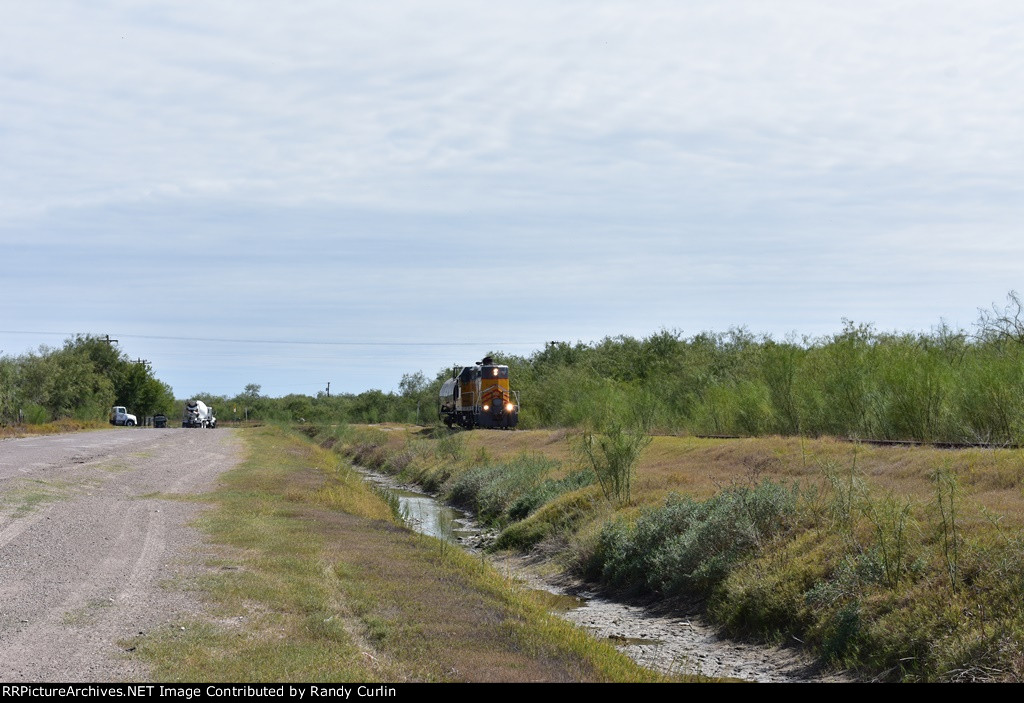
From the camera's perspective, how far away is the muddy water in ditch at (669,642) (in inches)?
422

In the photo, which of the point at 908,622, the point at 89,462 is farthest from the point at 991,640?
the point at 89,462

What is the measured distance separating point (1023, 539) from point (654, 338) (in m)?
53.8

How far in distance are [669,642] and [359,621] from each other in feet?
15.2

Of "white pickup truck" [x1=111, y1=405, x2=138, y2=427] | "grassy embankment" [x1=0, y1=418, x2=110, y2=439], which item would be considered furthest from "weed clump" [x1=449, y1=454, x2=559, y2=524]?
"white pickup truck" [x1=111, y1=405, x2=138, y2=427]

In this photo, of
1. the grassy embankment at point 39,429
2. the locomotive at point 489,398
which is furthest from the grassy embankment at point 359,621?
the grassy embankment at point 39,429

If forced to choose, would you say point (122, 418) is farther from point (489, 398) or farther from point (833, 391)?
point (833, 391)

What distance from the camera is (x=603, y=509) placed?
756 inches

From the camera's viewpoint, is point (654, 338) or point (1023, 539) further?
point (654, 338)

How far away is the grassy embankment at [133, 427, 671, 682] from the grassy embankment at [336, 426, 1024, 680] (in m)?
2.48

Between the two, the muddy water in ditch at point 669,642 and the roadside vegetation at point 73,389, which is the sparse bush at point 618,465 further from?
the roadside vegetation at point 73,389

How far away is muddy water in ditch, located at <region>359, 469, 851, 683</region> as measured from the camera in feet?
35.2

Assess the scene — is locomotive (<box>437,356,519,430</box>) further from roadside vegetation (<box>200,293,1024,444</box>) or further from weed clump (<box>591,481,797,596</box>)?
weed clump (<box>591,481,797,596</box>)

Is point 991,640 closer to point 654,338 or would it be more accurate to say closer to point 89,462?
point 89,462

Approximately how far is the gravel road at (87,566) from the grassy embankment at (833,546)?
706 centimetres
